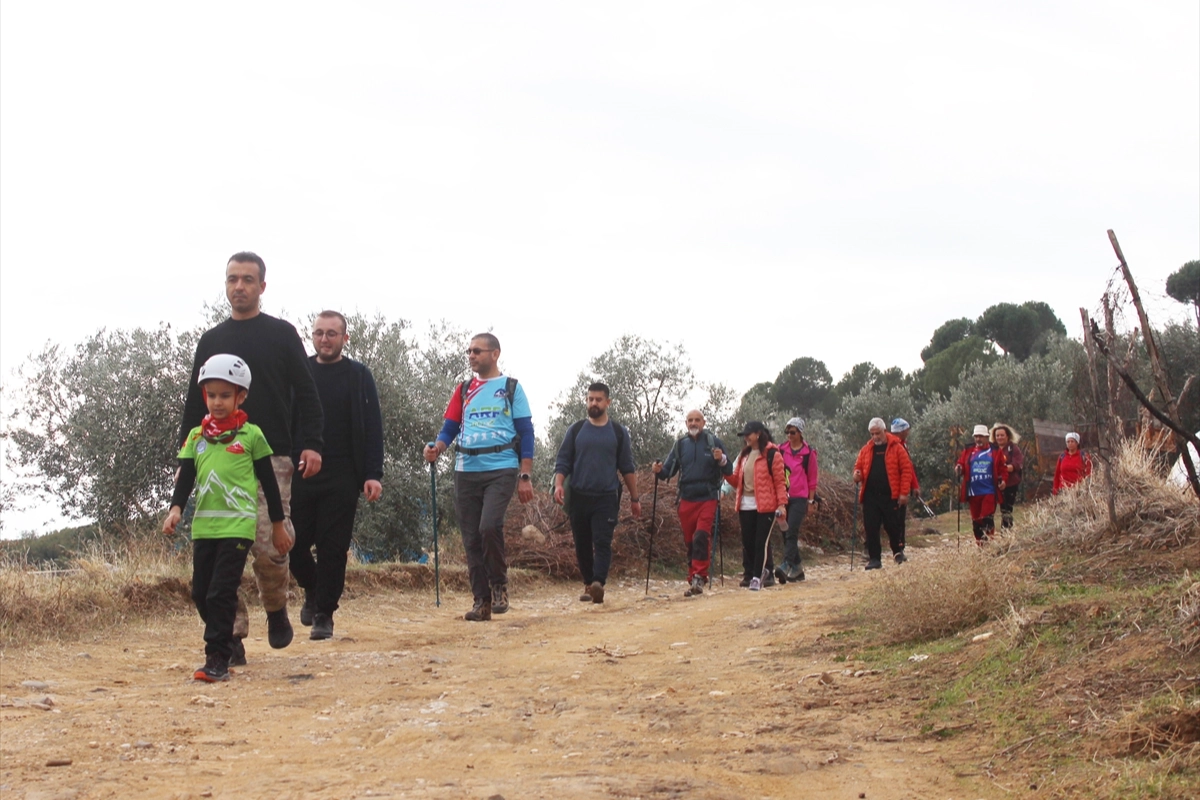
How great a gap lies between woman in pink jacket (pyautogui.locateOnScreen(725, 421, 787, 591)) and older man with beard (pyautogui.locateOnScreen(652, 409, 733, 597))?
1.09 ft

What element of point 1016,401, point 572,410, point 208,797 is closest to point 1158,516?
point 208,797

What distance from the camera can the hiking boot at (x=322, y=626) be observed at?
25.2 feet

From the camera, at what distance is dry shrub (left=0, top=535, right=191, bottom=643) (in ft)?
24.5

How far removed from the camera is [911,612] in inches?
253

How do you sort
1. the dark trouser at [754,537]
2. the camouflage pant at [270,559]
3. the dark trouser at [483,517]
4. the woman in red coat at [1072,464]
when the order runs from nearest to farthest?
the camouflage pant at [270,559]
the dark trouser at [483,517]
the dark trouser at [754,537]
the woman in red coat at [1072,464]

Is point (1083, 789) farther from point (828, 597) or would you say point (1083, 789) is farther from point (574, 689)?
point (828, 597)

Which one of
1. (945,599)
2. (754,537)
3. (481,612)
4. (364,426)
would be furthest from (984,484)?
(364,426)

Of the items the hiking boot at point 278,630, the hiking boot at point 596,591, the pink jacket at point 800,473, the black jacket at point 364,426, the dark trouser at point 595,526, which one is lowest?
the hiking boot at point 596,591

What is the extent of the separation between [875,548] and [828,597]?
5.01 metres

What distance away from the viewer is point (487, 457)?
30.0 ft

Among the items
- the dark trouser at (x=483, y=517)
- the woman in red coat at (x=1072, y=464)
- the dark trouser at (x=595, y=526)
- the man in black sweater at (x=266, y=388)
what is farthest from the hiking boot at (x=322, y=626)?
the woman in red coat at (x=1072, y=464)

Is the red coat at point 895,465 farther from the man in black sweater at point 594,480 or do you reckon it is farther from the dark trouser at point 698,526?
the man in black sweater at point 594,480

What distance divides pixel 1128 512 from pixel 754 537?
472 cm

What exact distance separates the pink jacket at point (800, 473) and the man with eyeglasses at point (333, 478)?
6586 millimetres
